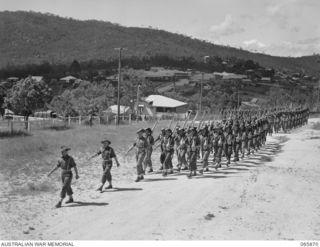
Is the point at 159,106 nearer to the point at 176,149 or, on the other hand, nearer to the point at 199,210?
the point at 176,149

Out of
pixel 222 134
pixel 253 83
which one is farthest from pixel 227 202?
pixel 253 83

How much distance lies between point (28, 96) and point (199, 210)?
33.2 metres

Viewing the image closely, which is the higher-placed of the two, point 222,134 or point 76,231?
point 222,134

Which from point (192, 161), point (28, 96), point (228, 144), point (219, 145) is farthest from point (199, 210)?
point (28, 96)

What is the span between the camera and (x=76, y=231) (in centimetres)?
1009

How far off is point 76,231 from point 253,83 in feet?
456

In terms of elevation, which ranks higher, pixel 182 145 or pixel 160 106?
pixel 160 106

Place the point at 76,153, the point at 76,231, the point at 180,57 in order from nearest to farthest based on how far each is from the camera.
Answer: the point at 76,231 → the point at 76,153 → the point at 180,57

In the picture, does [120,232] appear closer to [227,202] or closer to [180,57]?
[227,202]

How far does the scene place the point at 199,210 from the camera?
40.1 ft

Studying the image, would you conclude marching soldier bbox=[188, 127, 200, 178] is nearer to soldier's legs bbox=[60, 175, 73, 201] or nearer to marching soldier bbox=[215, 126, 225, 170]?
marching soldier bbox=[215, 126, 225, 170]

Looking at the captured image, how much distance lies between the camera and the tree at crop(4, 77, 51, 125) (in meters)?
42.5

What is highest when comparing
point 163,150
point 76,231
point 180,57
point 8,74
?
point 180,57

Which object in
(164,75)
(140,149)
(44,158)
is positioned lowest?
(44,158)
